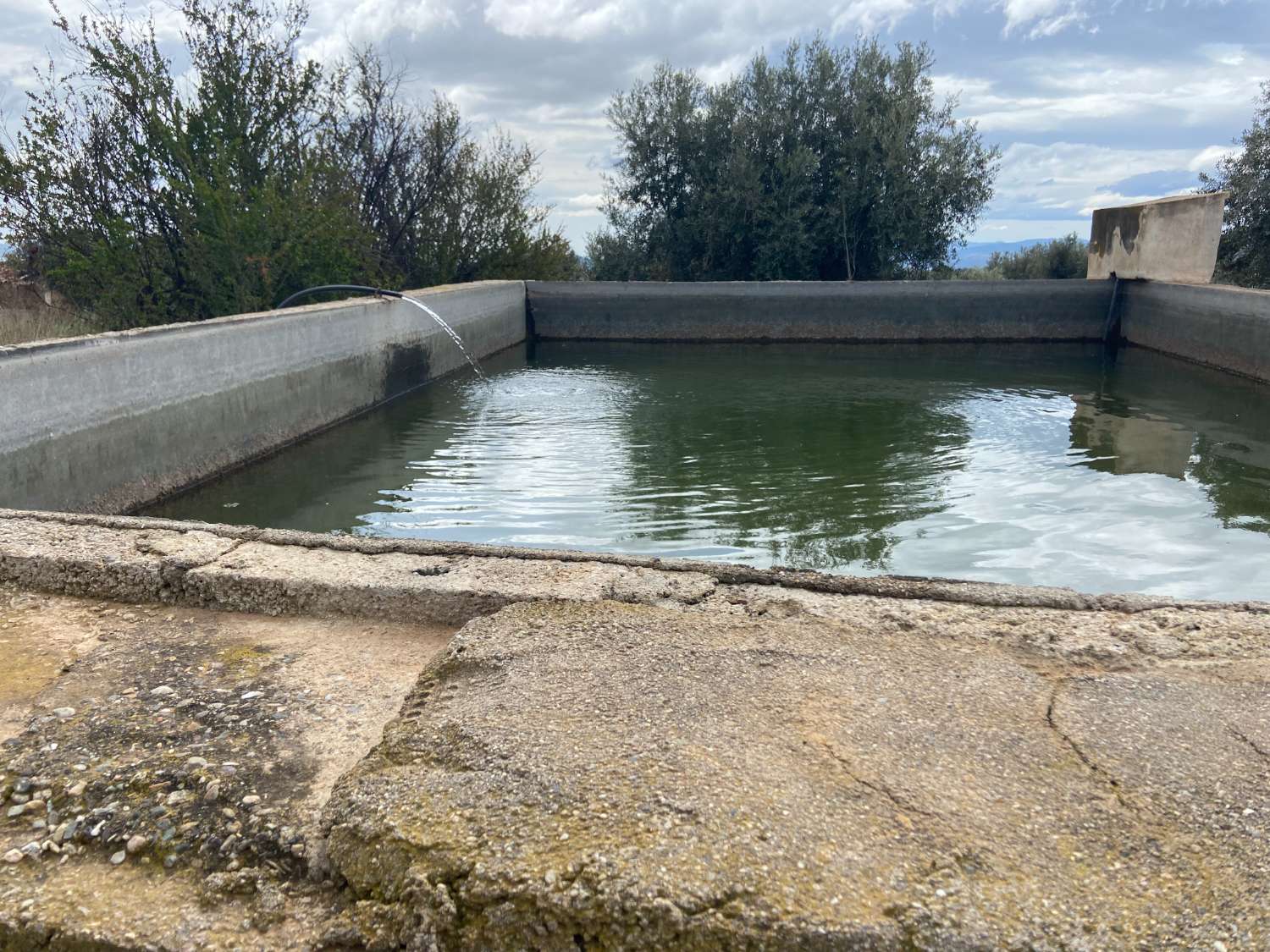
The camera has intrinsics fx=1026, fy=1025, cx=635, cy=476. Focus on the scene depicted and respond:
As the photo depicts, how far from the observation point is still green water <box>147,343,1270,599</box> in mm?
5445

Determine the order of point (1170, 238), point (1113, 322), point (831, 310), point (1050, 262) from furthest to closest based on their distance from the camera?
point (1050, 262)
point (831, 310)
point (1113, 322)
point (1170, 238)

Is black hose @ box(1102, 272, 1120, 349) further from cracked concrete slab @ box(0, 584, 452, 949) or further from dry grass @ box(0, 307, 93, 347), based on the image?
cracked concrete slab @ box(0, 584, 452, 949)

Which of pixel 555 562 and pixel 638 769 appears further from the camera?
pixel 555 562

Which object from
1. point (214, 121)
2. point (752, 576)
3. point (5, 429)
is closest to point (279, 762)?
point (752, 576)

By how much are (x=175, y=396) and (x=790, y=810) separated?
5.88 meters

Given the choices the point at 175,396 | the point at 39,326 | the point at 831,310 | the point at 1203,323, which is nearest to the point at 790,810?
the point at 175,396

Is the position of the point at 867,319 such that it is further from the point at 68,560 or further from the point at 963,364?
the point at 68,560

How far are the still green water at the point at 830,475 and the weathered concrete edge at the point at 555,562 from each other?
166cm

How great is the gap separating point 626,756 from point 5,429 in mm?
4583

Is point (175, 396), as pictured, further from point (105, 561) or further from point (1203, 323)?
point (1203, 323)

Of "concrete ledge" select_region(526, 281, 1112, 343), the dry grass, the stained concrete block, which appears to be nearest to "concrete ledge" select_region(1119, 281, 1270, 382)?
the stained concrete block

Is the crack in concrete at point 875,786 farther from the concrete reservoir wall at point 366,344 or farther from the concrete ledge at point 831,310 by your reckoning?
the concrete ledge at point 831,310

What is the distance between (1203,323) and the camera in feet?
40.2

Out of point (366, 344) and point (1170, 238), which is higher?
point (1170, 238)
